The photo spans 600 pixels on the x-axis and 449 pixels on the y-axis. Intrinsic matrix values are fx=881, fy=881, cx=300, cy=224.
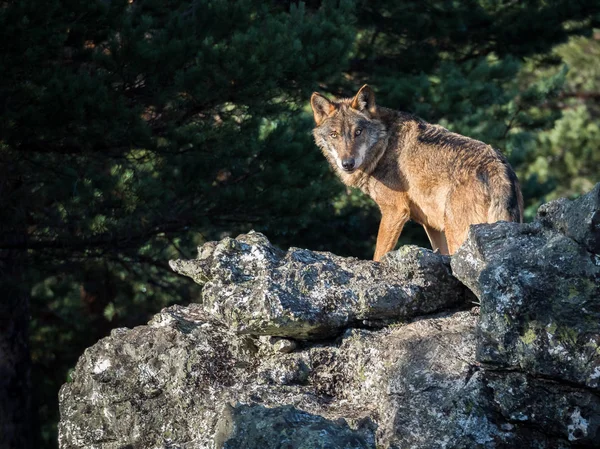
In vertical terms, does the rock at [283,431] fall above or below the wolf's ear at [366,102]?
above

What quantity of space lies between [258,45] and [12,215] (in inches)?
132

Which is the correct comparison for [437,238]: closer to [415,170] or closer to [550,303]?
[415,170]

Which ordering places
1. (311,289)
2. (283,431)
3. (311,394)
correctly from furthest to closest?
(311,289) → (311,394) → (283,431)

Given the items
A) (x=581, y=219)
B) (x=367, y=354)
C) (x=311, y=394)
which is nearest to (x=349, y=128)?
(x=367, y=354)

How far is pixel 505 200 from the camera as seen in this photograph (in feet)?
21.0

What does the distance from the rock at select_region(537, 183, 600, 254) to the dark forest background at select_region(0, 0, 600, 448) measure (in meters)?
5.73

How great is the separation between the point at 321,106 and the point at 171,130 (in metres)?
2.55

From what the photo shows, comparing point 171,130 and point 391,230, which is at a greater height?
point 391,230

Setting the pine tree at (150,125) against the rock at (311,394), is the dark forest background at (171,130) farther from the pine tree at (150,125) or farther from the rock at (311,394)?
the rock at (311,394)

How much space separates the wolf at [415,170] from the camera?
21.7 feet

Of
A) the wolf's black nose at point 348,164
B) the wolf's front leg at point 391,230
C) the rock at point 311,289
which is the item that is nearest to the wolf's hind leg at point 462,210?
the wolf's front leg at point 391,230

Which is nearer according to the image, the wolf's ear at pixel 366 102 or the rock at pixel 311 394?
the rock at pixel 311 394

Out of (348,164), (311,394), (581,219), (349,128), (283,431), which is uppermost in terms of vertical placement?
(581,219)

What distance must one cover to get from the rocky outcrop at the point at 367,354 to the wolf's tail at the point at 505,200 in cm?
127
